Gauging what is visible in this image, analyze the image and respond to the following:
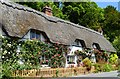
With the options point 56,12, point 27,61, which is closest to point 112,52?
point 56,12

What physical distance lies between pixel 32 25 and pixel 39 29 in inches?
25.3

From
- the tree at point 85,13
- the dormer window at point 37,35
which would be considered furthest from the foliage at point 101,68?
the tree at point 85,13

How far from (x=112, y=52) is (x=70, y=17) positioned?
8345 millimetres

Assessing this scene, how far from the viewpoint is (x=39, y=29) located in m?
17.6

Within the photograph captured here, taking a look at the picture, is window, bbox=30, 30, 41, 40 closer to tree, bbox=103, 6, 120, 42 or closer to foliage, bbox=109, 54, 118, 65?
tree, bbox=103, 6, 120, 42

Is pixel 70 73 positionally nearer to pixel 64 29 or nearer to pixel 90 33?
pixel 64 29

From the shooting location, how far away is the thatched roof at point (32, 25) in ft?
51.4

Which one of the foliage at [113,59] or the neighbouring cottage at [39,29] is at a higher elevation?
the neighbouring cottage at [39,29]

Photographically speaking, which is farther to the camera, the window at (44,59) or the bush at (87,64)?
the bush at (87,64)

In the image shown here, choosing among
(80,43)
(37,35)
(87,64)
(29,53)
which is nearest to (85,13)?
(80,43)

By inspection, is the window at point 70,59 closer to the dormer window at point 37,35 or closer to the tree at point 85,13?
the dormer window at point 37,35

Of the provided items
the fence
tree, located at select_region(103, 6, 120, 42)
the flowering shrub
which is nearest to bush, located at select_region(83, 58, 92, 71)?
the fence

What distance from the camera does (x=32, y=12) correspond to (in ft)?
61.6

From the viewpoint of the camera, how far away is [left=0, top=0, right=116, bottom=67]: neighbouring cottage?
15672 millimetres
